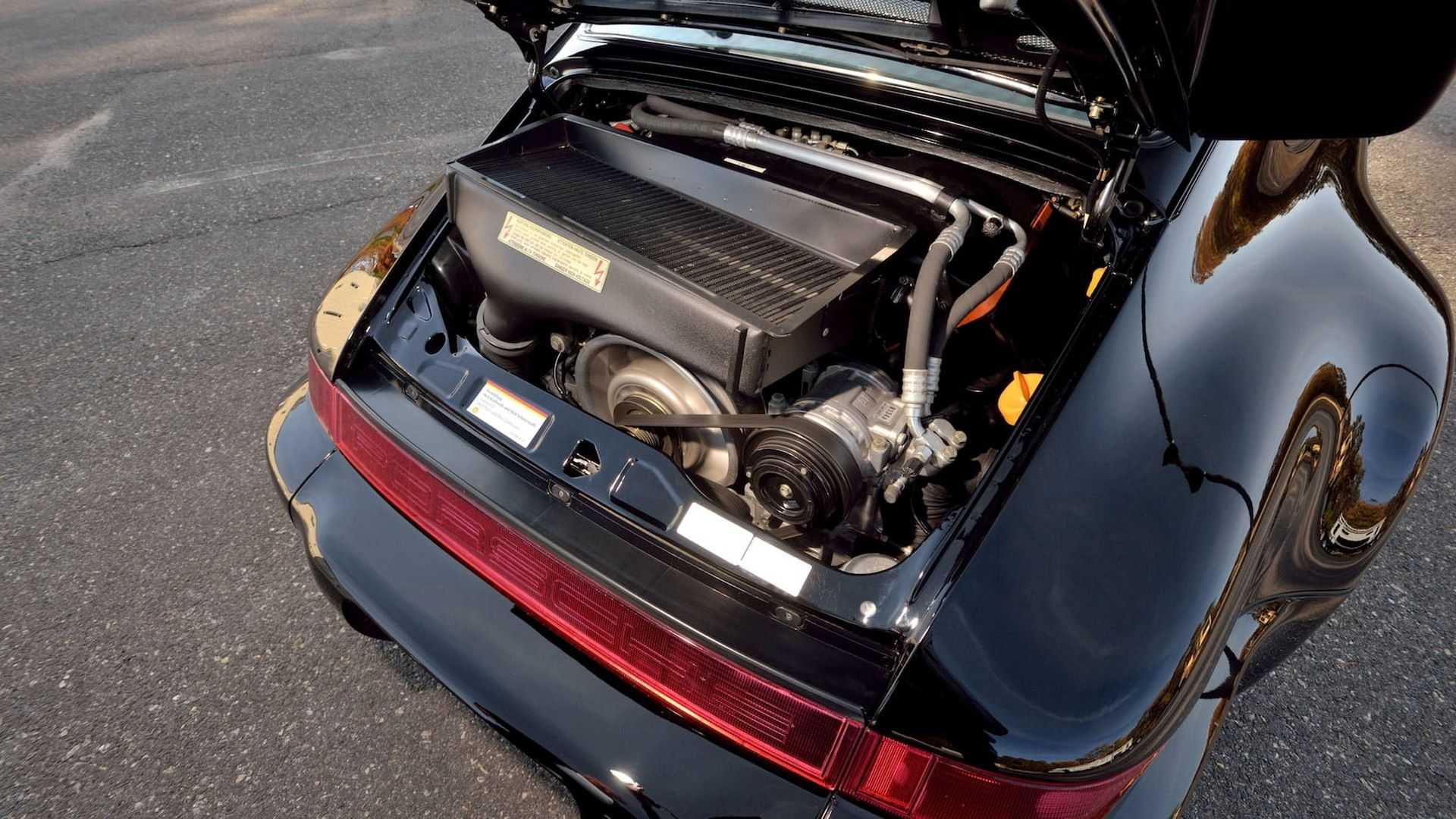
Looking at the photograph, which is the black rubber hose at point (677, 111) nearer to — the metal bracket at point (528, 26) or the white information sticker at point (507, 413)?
the metal bracket at point (528, 26)

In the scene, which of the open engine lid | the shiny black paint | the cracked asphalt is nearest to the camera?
the open engine lid

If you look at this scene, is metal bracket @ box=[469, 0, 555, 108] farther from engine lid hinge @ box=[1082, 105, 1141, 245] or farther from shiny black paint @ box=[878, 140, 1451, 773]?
shiny black paint @ box=[878, 140, 1451, 773]

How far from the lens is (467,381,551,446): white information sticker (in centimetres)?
142

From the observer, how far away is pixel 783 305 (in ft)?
4.33

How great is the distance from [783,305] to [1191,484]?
0.61 meters

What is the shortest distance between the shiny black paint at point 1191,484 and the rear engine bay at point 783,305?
0.57ft

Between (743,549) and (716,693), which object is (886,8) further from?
(716,693)

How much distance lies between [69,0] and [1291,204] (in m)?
8.84

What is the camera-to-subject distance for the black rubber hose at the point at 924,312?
129 centimetres

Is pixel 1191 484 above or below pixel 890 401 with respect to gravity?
above

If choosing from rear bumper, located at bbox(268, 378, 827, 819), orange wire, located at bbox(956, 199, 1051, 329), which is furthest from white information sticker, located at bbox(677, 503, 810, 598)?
orange wire, located at bbox(956, 199, 1051, 329)

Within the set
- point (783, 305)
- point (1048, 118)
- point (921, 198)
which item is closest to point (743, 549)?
point (783, 305)

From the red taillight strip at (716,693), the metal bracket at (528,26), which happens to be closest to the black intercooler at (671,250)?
the metal bracket at (528,26)

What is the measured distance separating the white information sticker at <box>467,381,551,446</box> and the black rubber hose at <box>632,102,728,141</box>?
2.29 feet
